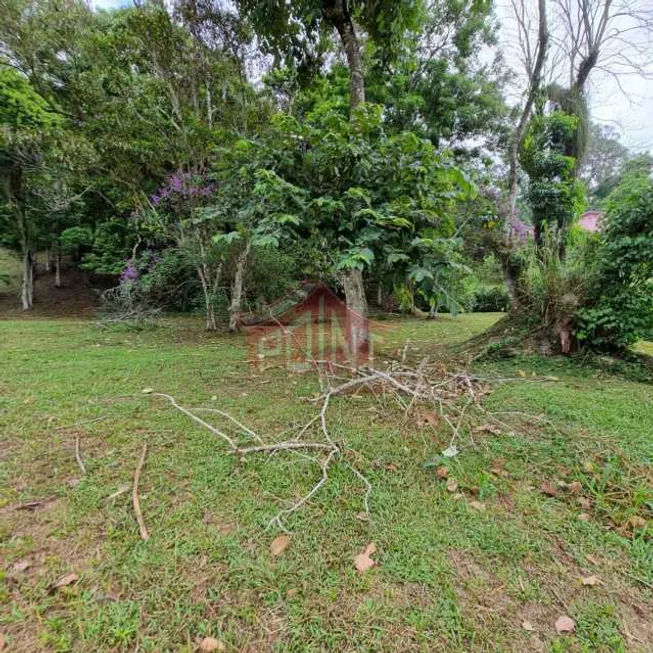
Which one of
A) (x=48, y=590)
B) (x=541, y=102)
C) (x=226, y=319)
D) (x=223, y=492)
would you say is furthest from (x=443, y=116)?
(x=48, y=590)

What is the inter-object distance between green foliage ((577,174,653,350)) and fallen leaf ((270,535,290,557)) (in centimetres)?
355

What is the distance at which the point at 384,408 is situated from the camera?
2461 mm

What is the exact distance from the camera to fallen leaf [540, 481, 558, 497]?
1534mm

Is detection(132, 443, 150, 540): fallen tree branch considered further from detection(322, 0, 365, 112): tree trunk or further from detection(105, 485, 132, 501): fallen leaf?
detection(322, 0, 365, 112): tree trunk

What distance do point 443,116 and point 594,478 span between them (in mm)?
8815

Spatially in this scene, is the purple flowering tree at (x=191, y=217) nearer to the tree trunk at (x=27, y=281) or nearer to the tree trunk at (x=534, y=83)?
the tree trunk at (x=534, y=83)

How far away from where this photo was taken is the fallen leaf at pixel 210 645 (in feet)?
2.97

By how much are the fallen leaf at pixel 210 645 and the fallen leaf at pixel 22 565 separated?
0.75m

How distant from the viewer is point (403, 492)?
5.08ft

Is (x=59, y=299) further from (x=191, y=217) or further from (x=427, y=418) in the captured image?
(x=427, y=418)

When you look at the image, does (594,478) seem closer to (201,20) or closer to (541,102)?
(541,102)

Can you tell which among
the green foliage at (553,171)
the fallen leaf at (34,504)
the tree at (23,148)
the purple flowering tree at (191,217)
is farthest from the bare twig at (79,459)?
the tree at (23,148)

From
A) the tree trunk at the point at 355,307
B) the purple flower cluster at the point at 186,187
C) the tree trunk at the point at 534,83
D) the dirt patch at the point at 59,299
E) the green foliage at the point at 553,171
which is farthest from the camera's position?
the dirt patch at the point at 59,299

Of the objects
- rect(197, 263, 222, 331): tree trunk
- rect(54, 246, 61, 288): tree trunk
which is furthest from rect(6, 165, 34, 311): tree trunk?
rect(197, 263, 222, 331): tree trunk
